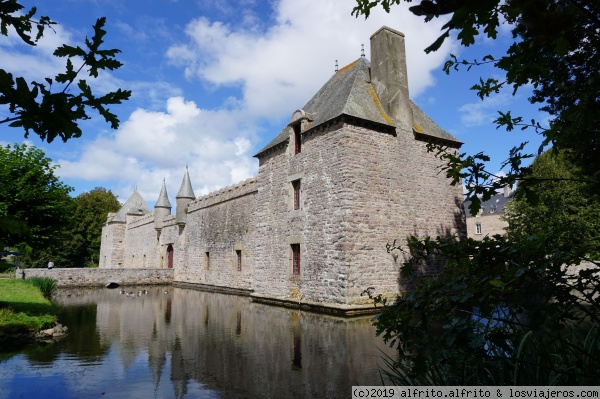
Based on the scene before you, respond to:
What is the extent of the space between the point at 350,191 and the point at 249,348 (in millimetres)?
6270

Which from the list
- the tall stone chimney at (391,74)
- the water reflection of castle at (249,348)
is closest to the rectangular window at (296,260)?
the water reflection of castle at (249,348)

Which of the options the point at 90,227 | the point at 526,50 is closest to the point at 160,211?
the point at 90,227

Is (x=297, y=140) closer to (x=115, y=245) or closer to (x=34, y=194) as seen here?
(x=34, y=194)

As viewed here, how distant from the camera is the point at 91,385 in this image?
202 inches

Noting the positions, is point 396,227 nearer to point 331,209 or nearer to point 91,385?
point 331,209

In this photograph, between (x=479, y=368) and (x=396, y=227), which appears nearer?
(x=479, y=368)

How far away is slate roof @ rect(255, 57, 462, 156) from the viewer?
42.5ft

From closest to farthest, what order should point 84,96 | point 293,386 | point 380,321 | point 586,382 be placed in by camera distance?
1. point 84,96
2. point 586,382
3. point 380,321
4. point 293,386

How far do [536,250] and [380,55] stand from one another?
13.3 metres

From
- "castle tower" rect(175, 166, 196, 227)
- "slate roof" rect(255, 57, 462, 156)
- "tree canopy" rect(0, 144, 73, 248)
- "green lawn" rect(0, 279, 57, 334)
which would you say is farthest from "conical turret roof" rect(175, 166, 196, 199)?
"tree canopy" rect(0, 144, 73, 248)

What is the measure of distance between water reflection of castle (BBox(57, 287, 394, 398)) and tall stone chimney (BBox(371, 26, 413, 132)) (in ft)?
24.3

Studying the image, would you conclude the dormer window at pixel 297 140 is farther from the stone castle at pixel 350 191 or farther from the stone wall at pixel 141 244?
the stone wall at pixel 141 244

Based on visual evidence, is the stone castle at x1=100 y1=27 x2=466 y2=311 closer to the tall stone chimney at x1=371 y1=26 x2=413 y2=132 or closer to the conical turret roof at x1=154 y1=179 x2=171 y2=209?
the tall stone chimney at x1=371 y1=26 x2=413 y2=132

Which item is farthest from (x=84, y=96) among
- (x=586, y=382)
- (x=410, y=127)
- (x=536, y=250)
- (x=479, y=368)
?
(x=410, y=127)
